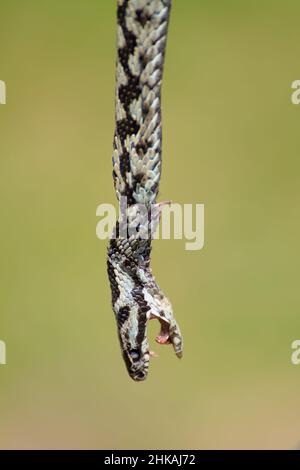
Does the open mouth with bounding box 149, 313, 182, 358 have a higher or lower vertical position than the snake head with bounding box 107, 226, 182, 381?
lower

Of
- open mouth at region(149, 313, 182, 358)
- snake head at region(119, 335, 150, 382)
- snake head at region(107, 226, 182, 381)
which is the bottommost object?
snake head at region(119, 335, 150, 382)

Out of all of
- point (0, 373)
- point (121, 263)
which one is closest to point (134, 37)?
point (121, 263)

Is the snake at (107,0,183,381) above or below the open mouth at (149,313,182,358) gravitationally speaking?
above

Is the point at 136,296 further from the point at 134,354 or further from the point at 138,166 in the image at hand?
the point at 138,166

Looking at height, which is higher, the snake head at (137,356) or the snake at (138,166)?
the snake at (138,166)

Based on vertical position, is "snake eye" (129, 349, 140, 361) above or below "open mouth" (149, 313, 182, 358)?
below

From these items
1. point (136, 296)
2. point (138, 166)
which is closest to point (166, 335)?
point (136, 296)

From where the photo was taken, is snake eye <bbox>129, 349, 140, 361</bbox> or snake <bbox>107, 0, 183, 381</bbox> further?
snake eye <bbox>129, 349, 140, 361</bbox>

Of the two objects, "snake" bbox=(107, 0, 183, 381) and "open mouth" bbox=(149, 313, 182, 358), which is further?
"open mouth" bbox=(149, 313, 182, 358)

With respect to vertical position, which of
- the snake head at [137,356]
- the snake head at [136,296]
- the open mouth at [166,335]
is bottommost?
the snake head at [137,356]
